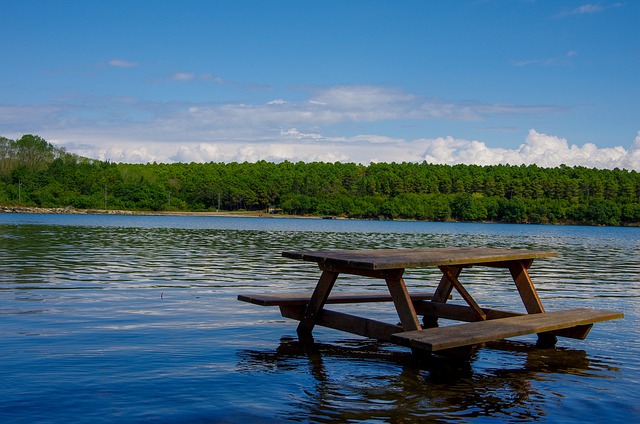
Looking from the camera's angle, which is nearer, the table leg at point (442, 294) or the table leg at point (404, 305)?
the table leg at point (404, 305)

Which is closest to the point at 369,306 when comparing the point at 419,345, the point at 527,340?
the point at 527,340

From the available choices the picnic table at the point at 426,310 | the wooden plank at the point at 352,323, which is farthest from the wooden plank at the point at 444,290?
the wooden plank at the point at 352,323

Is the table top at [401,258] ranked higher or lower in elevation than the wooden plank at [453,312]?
higher

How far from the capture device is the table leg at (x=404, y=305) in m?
8.92

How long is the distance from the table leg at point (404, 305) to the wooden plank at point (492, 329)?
0.39m

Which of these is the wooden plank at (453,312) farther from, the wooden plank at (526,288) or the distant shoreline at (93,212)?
the distant shoreline at (93,212)

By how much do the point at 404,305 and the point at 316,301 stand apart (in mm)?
2082

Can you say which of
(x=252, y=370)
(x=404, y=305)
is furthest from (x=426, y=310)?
(x=252, y=370)

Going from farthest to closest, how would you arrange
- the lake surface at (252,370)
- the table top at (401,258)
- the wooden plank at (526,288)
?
the wooden plank at (526,288) < the table top at (401,258) < the lake surface at (252,370)

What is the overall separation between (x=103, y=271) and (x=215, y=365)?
13.9m

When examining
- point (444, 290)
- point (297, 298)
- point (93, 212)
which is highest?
point (444, 290)

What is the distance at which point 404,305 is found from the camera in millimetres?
9062

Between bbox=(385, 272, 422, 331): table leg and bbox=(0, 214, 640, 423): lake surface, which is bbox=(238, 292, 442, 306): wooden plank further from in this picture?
bbox=(385, 272, 422, 331): table leg

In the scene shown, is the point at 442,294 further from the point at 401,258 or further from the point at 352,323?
the point at 401,258
